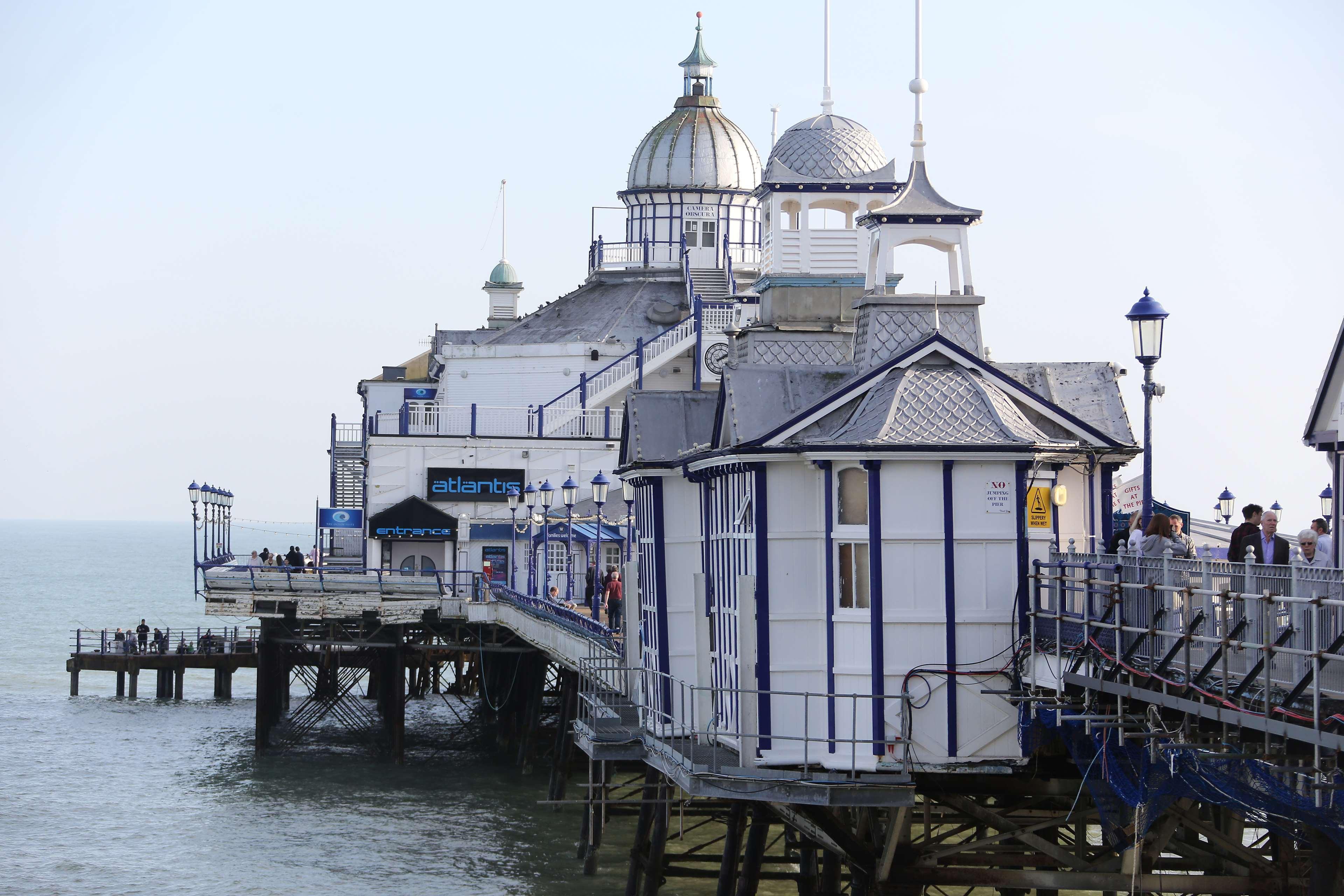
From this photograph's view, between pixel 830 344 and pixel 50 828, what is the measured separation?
840 inches

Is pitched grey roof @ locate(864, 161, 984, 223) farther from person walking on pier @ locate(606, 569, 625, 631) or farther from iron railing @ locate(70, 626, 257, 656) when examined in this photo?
iron railing @ locate(70, 626, 257, 656)

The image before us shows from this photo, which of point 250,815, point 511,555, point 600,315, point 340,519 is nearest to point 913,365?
point 250,815

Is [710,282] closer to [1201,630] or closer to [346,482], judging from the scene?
[346,482]

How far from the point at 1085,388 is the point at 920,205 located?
9.84 feet

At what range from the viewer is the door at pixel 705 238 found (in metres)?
63.9

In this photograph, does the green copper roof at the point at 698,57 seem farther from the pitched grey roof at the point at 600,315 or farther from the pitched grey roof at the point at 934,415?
the pitched grey roof at the point at 934,415

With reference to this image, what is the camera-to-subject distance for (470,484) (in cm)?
5141

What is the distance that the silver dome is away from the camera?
64.2 m

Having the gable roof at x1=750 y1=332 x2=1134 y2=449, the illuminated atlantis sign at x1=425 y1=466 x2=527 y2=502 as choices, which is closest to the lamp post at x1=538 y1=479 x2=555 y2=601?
the illuminated atlantis sign at x1=425 y1=466 x2=527 y2=502

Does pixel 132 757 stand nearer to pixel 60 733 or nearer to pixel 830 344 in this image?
pixel 60 733

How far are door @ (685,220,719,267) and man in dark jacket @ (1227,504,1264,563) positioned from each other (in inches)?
1905

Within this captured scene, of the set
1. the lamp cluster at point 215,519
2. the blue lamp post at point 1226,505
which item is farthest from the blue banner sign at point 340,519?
the blue lamp post at point 1226,505

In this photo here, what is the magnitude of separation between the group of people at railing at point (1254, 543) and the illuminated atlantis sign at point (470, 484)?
35.0 m

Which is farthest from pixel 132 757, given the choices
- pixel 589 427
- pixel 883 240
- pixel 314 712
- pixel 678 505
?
pixel 883 240
